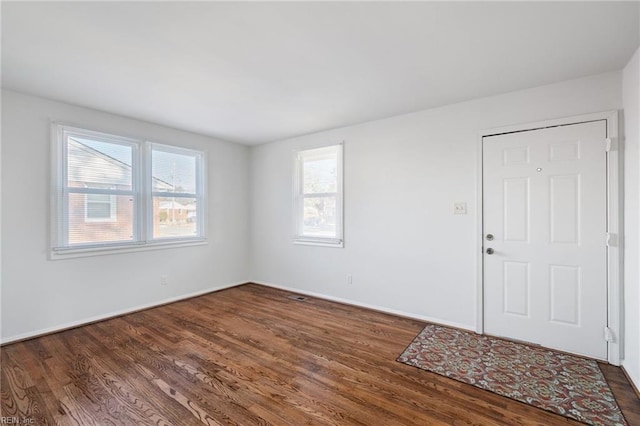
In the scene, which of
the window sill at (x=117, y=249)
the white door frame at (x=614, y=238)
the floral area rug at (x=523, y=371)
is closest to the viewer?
the floral area rug at (x=523, y=371)

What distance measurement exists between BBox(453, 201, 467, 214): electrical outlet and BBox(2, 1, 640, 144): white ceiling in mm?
1173

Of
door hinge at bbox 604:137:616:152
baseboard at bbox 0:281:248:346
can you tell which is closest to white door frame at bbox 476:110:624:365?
door hinge at bbox 604:137:616:152

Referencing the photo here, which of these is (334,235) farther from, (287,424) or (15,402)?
(15,402)

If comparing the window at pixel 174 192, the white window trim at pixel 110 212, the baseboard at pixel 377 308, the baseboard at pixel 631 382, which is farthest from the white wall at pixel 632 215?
the white window trim at pixel 110 212

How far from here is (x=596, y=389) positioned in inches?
80.0

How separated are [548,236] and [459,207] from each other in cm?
84

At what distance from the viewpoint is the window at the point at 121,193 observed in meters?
3.17

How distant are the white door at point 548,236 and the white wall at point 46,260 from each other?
421cm

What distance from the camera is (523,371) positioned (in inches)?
89.4

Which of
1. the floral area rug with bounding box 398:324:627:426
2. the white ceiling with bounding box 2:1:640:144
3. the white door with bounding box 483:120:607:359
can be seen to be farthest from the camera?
the white door with bounding box 483:120:607:359

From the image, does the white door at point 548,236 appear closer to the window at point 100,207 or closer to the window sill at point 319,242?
the window sill at point 319,242

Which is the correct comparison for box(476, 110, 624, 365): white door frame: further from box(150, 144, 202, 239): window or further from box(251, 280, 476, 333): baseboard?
box(150, 144, 202, 239): window

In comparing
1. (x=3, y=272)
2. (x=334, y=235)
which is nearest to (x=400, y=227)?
(x=334, y=235)

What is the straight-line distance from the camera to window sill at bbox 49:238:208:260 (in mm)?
3115
